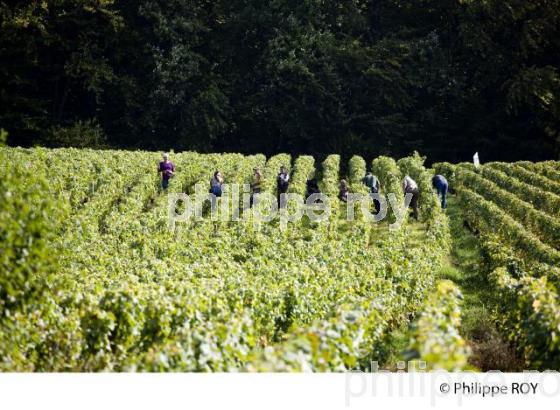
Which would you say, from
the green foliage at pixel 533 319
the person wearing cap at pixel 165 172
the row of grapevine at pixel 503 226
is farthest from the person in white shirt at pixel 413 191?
the green foliage at pixel 533 319

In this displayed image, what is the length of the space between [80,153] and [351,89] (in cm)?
2153

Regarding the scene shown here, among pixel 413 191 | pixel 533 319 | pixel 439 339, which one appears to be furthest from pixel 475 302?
pixel 439 339

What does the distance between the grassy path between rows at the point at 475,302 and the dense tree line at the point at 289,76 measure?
22198 millimetres

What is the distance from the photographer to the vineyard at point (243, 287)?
29.9 feet

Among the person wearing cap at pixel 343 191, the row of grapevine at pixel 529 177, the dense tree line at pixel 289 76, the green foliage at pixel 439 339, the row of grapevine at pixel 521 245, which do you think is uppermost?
the dense tree line at pixel 289 76

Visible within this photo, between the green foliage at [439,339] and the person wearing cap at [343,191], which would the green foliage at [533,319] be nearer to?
the green foliage at [439,339]

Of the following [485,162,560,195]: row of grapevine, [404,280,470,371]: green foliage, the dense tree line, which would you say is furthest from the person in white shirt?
the dense tree line

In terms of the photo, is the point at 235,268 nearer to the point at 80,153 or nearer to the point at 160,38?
the point at 80,153

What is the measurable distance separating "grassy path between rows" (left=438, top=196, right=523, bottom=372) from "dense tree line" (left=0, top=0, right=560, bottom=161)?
2220 cm

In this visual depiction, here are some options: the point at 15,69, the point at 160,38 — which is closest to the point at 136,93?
the point at 160,38

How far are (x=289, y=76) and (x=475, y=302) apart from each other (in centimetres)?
3318

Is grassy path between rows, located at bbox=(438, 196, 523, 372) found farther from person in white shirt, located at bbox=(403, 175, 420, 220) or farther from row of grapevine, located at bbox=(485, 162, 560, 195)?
row of grapevine, located at bbox=(485, 162, 560, 195)

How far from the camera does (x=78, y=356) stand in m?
9.84

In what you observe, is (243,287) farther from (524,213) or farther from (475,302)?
(524,213)
